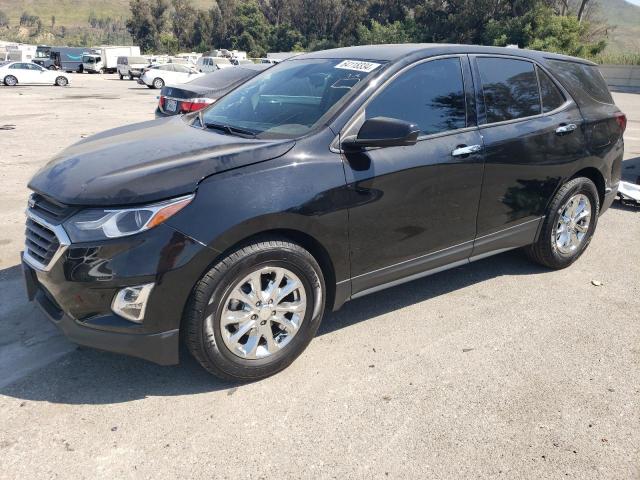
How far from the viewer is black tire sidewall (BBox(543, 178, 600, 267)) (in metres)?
4.52

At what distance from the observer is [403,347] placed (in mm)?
3561

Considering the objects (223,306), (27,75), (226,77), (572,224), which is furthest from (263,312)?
(27,75)

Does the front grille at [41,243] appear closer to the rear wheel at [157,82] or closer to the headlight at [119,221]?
the headlight at [119,221]

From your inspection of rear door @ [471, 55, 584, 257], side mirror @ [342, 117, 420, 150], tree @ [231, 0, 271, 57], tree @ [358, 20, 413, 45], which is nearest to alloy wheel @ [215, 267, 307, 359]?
side mirror @ [342, 117, 420, 150]

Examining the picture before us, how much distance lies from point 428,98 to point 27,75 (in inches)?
1275

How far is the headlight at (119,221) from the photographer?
8.84 ft

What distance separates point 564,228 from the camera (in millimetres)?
4723

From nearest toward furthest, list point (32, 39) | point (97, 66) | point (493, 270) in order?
1. point (493, 270)
2. point (97, 66)
3. point (32, 39)

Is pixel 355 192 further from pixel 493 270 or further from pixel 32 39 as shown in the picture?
pixel 32 39

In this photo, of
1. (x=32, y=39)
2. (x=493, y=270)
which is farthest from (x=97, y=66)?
(x=32, y=39)

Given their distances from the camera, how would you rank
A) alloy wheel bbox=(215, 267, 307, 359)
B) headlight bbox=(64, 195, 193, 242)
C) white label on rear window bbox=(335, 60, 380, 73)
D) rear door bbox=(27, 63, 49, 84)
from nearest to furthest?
headlight bbox=(64, 195, 193, 242) → alloy wheel bbox=(215, 267, 307, 359) → white label on rear window bbox=(335, 60, 380, 73) → rear door bbox=(27, 63, 49, 84)

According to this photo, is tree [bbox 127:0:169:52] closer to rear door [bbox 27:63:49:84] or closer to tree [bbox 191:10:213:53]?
tree [bbox 191:10:213:53]

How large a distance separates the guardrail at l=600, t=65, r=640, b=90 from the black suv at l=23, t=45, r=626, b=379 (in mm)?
36892

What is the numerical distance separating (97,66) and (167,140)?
5512 cm
